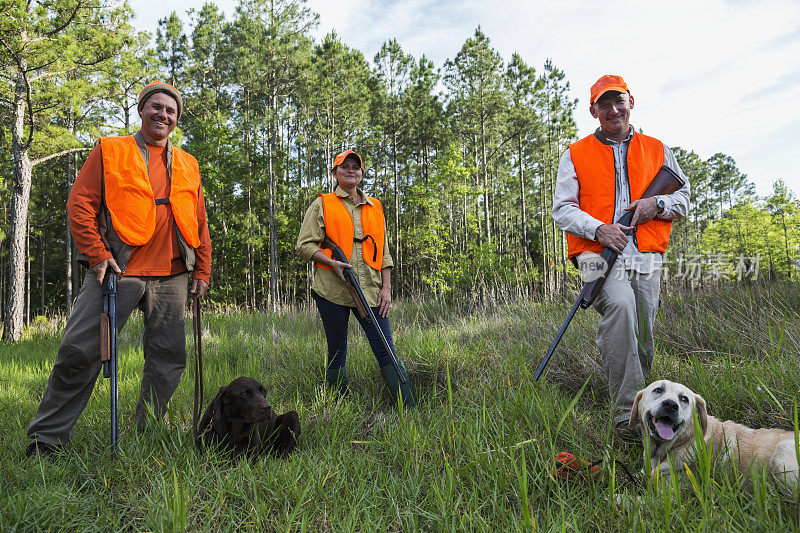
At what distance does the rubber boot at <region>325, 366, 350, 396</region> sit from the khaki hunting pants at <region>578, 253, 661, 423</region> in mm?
2111

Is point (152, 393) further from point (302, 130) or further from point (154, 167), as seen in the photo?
point (302, 130)

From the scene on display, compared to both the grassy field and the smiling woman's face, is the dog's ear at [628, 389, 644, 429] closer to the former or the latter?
the grassy field

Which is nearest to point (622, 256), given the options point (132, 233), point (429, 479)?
point (429, 479)

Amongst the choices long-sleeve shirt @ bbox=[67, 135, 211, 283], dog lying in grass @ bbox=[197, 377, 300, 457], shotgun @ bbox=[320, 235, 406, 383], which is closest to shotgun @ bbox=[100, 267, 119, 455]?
long-sleeve shirt @ bbox=[67, 135, 211, 283]

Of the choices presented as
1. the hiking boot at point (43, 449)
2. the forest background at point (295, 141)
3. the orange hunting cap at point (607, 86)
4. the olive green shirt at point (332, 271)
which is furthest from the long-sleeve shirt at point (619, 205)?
the forest background at point (295, 141)

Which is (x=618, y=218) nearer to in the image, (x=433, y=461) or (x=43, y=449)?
(x=433, y=461)

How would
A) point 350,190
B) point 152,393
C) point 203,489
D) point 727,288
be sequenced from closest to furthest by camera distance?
point 203,489, point 152,393, point 350,190, point 727,288

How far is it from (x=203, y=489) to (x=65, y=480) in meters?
0.87

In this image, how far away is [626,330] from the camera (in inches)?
101

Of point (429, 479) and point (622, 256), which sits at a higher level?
point (622, 256)

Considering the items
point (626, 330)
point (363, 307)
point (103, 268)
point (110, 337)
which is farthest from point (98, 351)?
point (626, 330)

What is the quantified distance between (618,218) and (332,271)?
7.72ft

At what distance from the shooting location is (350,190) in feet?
13.0

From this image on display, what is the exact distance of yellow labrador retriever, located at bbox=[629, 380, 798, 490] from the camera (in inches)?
70.4
